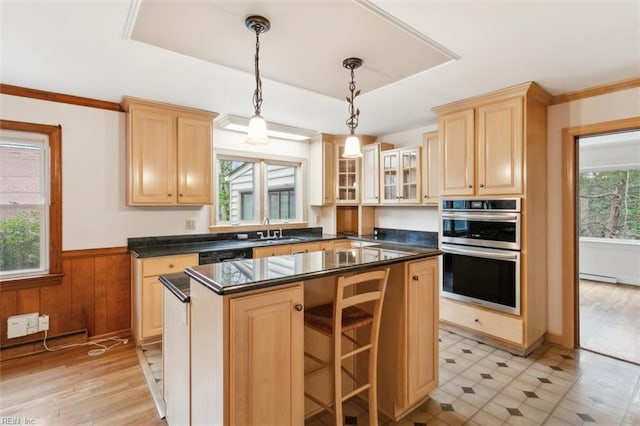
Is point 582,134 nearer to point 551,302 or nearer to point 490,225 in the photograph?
point 490,225

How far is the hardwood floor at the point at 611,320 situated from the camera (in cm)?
308

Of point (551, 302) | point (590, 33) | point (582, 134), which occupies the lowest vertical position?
point (551, 302)

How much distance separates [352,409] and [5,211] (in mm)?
3505

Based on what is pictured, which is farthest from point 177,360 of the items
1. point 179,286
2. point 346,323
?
point 346,323

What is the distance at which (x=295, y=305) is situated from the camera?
5.13ft

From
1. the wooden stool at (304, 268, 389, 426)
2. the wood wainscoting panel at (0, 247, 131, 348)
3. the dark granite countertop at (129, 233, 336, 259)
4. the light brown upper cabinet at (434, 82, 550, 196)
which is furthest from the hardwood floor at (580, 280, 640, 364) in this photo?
the wood wainscoting panel at (0, 247, 131, 348)

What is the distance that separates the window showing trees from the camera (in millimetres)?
5387

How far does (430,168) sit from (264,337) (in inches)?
124

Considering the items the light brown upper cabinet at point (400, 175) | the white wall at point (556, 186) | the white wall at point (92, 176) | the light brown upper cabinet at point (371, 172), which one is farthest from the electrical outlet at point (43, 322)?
the white wall at point (556, 186)

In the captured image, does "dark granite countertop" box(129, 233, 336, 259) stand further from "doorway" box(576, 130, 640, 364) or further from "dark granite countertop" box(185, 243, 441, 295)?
"doorway" box(576, 130, 640, 364)

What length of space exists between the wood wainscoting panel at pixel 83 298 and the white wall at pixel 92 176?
17 centimetres

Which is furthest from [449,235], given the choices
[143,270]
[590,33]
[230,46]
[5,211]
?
[5,211]

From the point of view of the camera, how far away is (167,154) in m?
3.40

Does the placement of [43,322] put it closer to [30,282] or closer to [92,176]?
[30,282]
